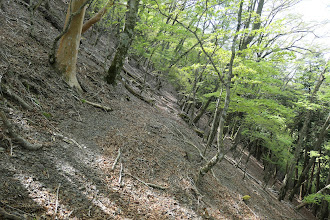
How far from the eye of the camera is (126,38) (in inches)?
336

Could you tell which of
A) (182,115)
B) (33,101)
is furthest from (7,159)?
(182,115)

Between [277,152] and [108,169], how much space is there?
13772 mm

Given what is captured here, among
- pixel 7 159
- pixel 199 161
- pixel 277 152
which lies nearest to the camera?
pixel 7 159

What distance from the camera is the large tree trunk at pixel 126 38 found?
27.2ft

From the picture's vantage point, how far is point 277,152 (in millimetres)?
14180

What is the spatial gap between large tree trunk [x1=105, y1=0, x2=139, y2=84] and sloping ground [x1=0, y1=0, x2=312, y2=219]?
0.88 metres

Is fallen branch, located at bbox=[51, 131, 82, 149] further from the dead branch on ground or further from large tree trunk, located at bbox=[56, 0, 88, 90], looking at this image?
large tree trunk, located at bbox=[56, 0, 88, 90]

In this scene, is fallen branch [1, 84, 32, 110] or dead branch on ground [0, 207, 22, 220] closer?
dead branch on ground [0, 207, 22, 220]

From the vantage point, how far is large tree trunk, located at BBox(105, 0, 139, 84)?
8.28 metres

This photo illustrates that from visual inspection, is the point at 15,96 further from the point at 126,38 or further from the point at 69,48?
the point at 126,38

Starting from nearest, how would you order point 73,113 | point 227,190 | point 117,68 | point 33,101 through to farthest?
point 33,101 < point 73,113 < point 227,190 < point 117,68

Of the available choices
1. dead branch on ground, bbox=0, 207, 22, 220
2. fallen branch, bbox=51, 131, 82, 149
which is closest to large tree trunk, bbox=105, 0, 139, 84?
fallen branch, bbox=51, 131, 82, 149

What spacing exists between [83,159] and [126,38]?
6.07 metres

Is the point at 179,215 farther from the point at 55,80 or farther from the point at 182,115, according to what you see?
the point at 182,115
